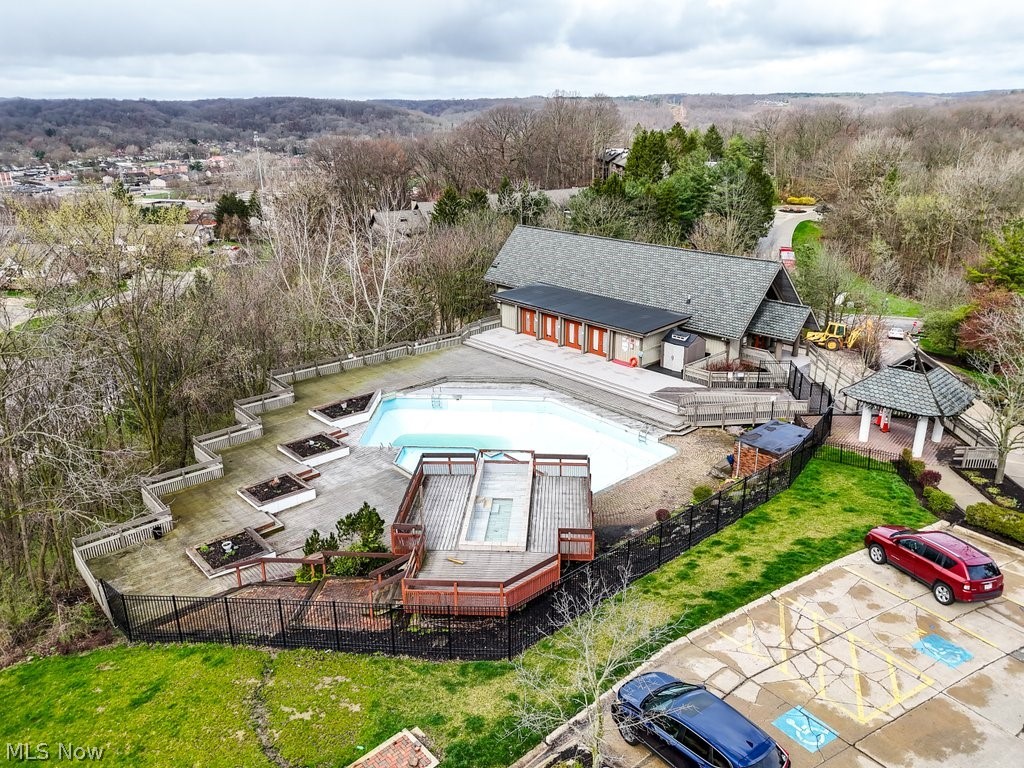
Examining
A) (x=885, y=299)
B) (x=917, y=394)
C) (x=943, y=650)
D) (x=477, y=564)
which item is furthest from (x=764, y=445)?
(x=885, y=299)

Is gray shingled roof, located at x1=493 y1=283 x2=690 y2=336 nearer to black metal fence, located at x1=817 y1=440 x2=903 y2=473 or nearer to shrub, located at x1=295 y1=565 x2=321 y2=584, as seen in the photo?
black metal fence, located at x1=817 y1=440 x2=903 y2=473

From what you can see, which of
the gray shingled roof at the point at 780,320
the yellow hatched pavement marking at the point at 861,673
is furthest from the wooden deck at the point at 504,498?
the gray shingled roof at the point at 780,320

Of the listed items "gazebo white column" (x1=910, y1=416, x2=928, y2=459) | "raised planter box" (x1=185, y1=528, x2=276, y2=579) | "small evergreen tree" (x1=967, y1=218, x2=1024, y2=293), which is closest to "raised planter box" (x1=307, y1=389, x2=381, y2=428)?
"raised planter box" (x1=185, y1=528, x2=276, y2=579)

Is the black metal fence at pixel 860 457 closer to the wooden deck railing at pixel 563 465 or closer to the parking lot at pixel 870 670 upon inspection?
the parking lot at pixel 870 670

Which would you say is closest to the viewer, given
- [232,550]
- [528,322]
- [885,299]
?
[232,550]

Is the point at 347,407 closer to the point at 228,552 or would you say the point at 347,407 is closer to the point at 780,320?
the point at 228,552

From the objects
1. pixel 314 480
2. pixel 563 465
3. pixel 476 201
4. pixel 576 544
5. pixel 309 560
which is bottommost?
pixel 314 480

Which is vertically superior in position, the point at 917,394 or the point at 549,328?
the point at 917,394
